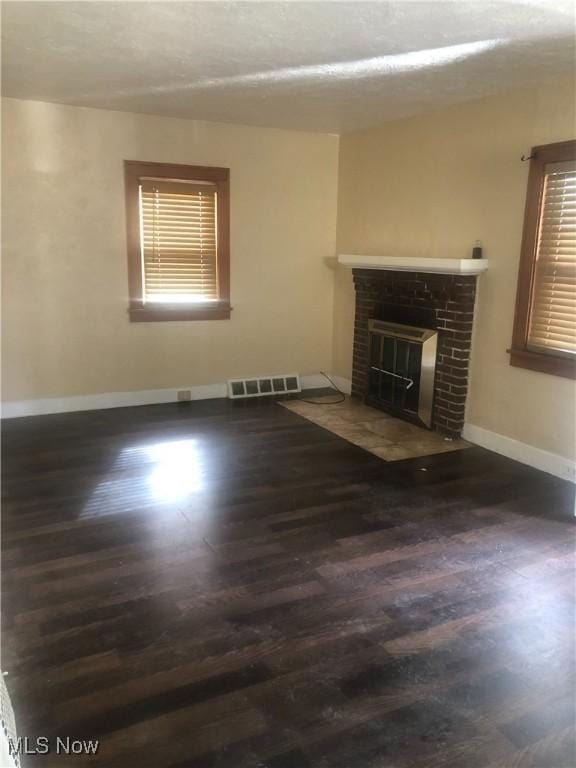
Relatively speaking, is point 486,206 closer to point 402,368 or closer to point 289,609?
point 402,368

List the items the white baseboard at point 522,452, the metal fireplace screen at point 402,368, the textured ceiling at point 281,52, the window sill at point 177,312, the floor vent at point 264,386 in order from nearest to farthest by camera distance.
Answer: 1. the textured ceiling at point 281,52
2. the white baseboard at point 522,452
3. the metal fireplace screen at point 402,368
4. the window sill at point 177,312
5. the floor vent at point 264,386

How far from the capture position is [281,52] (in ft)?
10.9

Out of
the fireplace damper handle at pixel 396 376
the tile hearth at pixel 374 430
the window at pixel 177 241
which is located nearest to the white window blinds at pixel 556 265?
the tile hearth at pixel 374 430

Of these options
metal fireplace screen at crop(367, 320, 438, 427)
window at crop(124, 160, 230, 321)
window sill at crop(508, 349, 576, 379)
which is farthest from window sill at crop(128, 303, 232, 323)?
window sill at crop(508, 349, 576, 379)

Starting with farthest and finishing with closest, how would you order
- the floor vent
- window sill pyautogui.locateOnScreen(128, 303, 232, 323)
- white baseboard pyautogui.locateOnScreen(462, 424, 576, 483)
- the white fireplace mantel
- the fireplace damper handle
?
the floor vent < window sill pyautogui.locateOnScreen(128, 303, 232, 323) < the fireplace damper handle < the white fireplace mantel < white baseboard pyautogui.locateOnScreen(462, 424, 576, 483)

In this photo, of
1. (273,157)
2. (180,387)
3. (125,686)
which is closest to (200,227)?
(273,157)

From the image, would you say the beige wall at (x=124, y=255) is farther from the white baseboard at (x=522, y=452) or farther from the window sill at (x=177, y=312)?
the white baseboard at (x=522, y=452)

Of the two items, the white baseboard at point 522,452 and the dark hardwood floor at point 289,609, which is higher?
the white baseboard at point 522,452

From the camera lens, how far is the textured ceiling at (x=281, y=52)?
2768mm

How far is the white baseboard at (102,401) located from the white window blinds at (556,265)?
2.98 metres

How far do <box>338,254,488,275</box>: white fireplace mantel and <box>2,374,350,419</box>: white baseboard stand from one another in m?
1.72

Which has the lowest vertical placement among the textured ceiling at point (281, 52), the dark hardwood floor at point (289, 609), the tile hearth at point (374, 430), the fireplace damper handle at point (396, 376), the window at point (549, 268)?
the dark hardwood floor at point (289, 609)

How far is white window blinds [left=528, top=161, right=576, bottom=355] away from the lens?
3.72m

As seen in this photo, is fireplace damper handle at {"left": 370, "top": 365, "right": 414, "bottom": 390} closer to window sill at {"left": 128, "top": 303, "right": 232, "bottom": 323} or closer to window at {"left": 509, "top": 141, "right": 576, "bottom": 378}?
window at {"left": 509, "top": 141, "right": 576, "bottom": 378}
